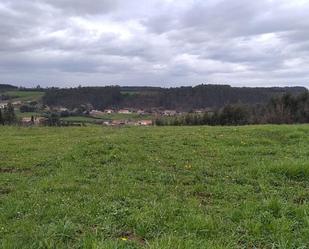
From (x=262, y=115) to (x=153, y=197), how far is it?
132ft

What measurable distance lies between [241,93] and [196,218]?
6685 cm

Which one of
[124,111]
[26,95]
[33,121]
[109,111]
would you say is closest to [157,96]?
[124,111]

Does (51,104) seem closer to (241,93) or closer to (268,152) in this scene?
(241,93)

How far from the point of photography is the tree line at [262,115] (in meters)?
42.7

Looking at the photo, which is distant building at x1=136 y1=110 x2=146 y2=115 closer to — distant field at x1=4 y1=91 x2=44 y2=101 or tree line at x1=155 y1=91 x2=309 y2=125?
distant field at x1=4 y1=91 x2=44 y2=101

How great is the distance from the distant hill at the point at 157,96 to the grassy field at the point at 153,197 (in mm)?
56174

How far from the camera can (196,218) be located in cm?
595

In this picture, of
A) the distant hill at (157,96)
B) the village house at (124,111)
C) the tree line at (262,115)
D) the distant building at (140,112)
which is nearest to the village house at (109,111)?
the village house at (124,111)

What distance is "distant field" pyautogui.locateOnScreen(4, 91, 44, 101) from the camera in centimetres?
8093

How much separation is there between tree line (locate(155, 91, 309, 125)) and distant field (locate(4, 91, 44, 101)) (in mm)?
42940

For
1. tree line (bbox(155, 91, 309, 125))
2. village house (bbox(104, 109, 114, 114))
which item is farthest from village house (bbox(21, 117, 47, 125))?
village house (bbox(104, 109, 114, 114))

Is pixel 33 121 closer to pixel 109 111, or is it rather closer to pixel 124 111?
pixel 109 111

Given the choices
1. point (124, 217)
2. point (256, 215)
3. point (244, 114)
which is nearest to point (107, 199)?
point (124, 217)

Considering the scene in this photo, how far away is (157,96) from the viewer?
259 ft
